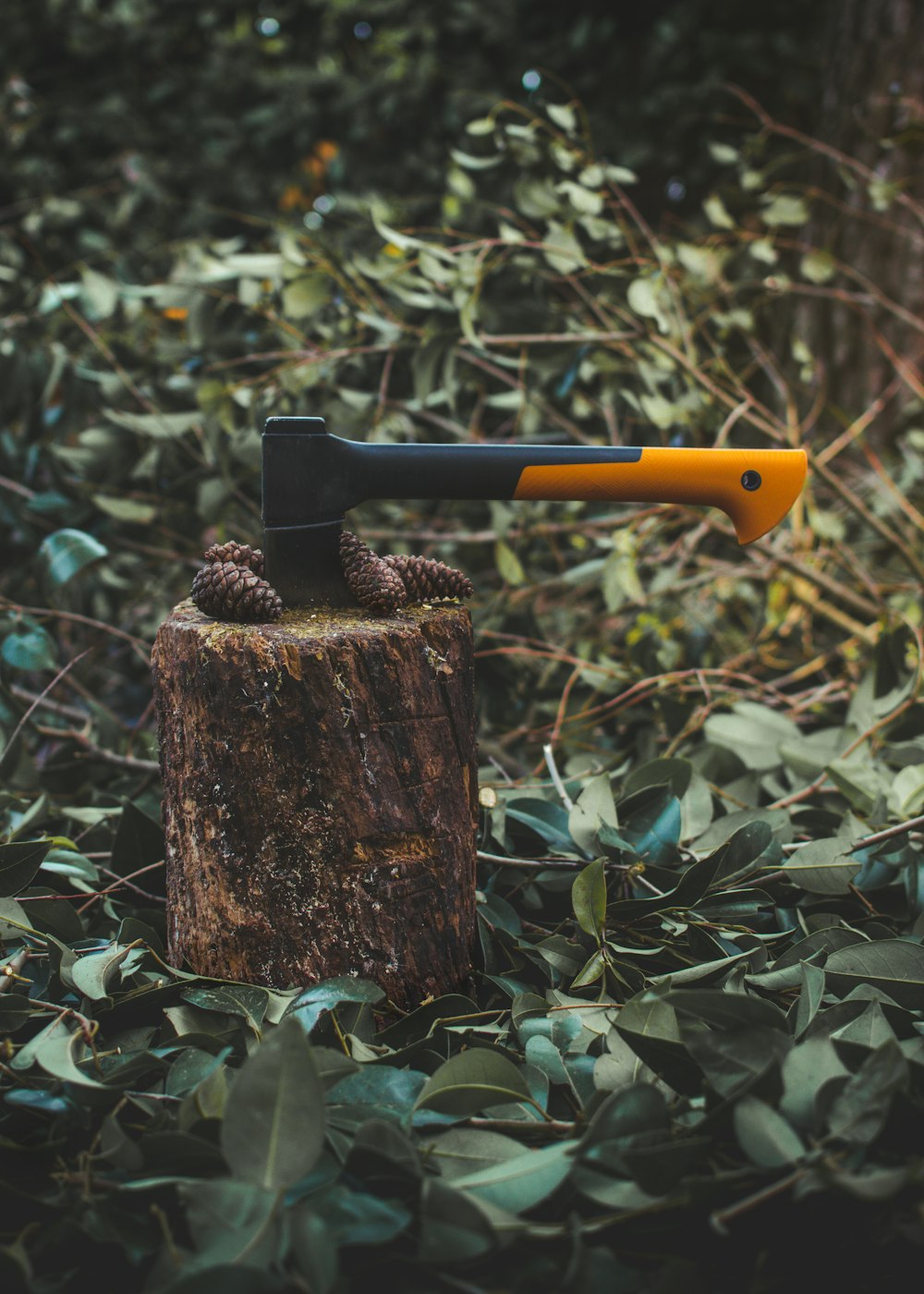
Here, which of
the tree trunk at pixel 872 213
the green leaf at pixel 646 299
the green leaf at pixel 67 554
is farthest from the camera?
the tree trunk at pixel 872 213

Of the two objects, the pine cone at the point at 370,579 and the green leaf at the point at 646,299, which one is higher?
the green leaf at the point at 646,299

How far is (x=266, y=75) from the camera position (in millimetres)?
3123

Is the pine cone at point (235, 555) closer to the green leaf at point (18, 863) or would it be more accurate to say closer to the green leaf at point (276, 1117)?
the green leaf at point (18, 863)

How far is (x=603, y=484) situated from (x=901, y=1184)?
25.0 inches

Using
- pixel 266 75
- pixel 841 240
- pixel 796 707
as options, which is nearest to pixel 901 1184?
pixel 796 707

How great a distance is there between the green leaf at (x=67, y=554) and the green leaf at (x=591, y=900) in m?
0.74

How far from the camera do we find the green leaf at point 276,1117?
611mm

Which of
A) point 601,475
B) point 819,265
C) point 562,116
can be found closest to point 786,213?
point 819,265

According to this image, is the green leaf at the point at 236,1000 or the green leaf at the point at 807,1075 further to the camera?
the green leaf at the point at 236,1000

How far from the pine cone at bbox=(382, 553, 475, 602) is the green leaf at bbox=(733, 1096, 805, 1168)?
0.53m

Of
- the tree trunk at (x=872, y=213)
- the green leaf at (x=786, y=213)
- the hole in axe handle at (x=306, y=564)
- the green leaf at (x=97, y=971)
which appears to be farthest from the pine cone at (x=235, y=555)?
the tree trunk at (x=872, y=213)

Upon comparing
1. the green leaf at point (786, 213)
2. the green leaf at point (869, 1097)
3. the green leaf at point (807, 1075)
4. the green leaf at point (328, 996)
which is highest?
the green leaf at point (786, 213)

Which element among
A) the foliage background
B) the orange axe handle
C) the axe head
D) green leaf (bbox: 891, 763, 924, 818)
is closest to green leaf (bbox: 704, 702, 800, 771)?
the foliage background

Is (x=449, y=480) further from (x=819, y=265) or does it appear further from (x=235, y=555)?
(x=819, y=265)
